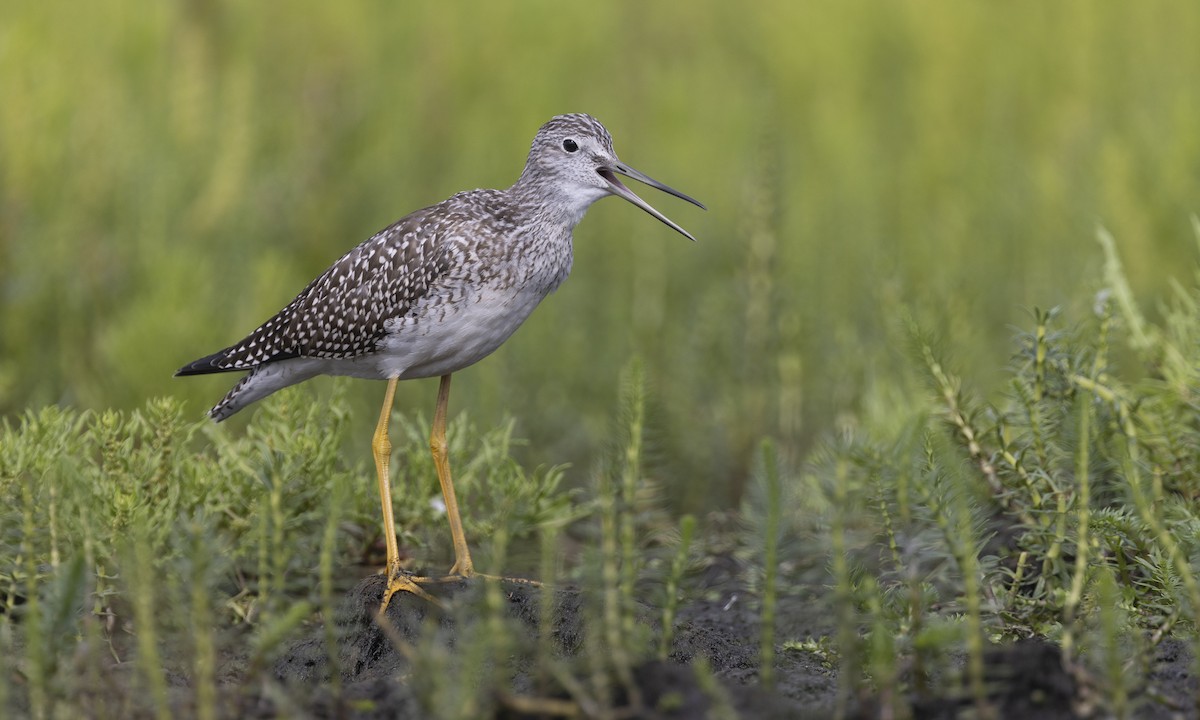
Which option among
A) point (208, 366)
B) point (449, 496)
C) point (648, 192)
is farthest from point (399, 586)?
point (648, 192)

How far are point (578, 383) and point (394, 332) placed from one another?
3571 mm

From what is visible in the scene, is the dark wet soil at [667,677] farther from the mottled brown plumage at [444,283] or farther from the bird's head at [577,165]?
the bird's head at [577,165]

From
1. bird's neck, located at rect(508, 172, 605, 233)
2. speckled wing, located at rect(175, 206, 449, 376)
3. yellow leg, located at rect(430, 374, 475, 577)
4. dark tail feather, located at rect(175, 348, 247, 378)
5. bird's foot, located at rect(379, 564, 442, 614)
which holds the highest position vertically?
bird's neck, located at rect(508, 172, 605, 233)

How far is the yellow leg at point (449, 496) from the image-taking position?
470 centimetres

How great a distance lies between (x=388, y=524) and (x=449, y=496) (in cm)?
34

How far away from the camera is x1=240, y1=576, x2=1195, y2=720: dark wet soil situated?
2.75 metres

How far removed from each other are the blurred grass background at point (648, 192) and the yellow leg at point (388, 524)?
3.67ft

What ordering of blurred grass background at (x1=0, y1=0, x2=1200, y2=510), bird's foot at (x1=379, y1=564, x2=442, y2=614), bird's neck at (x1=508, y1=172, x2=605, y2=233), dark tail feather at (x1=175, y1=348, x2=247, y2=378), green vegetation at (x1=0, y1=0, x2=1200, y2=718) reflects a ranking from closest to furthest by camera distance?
green vegetation at (x1=0, y1=0, x2=1200, y2=718), bird's foot at (x1=379, y1=564, x2=442, y2=614), bird's neck at (x1=508, y1=172, x2=605, y2=233), dark tail feather at (x1=175, y1=348, x2=247, y2=378), blurred grass background at (x1=0, y1=0, x2=1200, y2=510)

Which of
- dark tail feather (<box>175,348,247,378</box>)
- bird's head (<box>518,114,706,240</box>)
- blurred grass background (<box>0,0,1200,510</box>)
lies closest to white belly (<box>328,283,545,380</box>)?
bird's head (<box>518,114,706,240</box>)

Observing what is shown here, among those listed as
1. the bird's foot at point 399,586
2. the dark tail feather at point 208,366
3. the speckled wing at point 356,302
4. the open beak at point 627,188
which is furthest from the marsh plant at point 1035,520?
the dark tail feather at point 208,366

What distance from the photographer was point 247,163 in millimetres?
8125

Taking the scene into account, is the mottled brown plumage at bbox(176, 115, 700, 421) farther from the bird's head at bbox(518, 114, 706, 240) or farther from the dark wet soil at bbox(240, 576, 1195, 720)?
the dark wet soil at bbox(240, 576, 1195, 720)

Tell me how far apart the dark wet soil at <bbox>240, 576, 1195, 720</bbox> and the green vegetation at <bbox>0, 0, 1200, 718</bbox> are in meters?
0.05

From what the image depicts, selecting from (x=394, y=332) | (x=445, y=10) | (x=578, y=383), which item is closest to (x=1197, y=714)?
(x=394, y=332)
